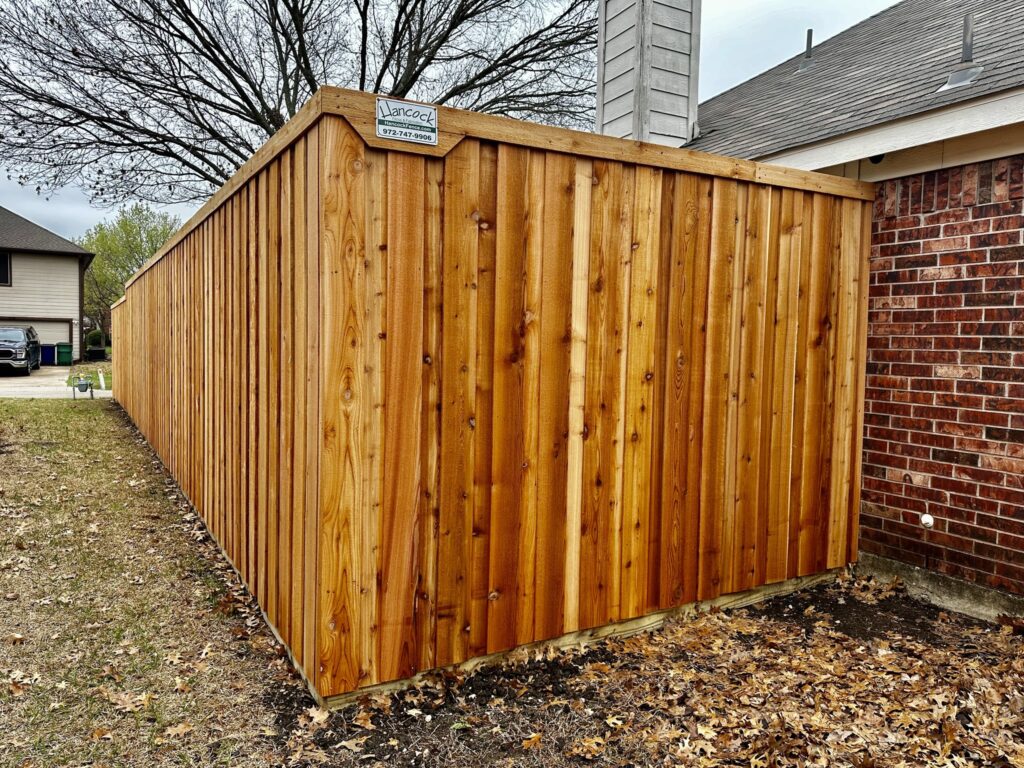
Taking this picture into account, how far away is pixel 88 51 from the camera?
1184 centimetres

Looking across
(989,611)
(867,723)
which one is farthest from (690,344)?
(989,611)

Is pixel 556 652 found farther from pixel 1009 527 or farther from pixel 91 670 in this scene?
pixel 1009 527

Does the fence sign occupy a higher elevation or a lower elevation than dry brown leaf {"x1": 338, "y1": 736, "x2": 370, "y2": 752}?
higher

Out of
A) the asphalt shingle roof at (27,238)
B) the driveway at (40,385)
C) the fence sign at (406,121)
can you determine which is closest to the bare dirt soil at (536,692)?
the fence sign at (406,121)

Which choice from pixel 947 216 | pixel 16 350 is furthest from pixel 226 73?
pixel 947 216

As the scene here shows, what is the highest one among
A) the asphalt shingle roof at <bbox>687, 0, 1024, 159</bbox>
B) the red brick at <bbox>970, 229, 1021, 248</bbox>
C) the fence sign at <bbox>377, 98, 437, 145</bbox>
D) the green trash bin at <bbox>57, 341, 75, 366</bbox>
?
the asphalt shingle roof at <bbox>687, 0, 1024, 159</bbox>

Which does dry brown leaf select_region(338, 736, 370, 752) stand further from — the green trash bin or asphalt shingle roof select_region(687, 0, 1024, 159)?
the green trash bin

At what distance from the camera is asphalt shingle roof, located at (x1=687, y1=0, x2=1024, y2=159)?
167 inches

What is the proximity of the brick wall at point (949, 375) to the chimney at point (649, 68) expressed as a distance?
2.86 m

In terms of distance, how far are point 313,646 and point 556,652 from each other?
1.21 meters

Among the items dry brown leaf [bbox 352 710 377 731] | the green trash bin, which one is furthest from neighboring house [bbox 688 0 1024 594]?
the green trash bin

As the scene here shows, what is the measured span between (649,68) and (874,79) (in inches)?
78.7

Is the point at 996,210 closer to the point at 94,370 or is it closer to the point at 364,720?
the point at 364,720

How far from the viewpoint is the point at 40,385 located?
A: 17.1 meters
